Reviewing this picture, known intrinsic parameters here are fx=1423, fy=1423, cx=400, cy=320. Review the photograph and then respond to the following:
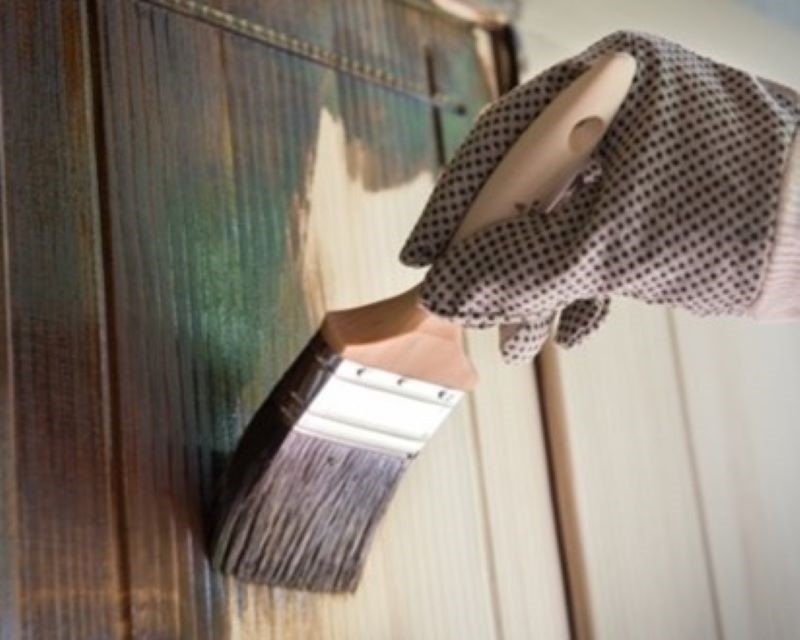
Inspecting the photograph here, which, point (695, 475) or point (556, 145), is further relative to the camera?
point (695, 475)

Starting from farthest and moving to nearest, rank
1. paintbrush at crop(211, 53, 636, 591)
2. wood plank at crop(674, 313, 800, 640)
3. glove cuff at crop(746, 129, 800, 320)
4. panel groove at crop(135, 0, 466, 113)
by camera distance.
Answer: wood plank at crop(674, 313, 800, 640) < panel groove at crop(135, 0, 466, 113) < paintbrush at crop(211, 53, 636, 591) < glove cuff at crop(746, 129, 800, 320)

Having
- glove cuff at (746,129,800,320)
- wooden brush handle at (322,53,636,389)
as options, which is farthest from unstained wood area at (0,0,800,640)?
glove cuff at (746,129,800,320)

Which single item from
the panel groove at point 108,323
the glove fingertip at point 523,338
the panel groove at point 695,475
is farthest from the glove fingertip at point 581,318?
the panel groove at point 695,475

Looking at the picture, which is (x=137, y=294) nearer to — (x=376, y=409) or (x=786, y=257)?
(x=376, y=409)

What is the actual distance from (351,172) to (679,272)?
14.2 inches

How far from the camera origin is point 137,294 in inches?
31.8

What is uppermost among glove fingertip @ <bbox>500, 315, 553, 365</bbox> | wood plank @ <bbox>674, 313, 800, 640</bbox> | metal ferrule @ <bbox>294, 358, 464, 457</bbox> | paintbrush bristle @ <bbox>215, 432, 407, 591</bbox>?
glove fingertip @ <bbox>500, 315, 553, 365</bbox>

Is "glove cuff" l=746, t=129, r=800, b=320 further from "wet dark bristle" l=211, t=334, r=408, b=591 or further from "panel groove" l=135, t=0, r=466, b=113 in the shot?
"panel groove" l=135, t=0, r=466, b=113

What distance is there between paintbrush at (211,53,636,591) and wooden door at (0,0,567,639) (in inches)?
1.3

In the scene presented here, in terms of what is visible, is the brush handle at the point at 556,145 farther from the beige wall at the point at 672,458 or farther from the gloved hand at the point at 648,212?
the beige wall at the point at 672,458

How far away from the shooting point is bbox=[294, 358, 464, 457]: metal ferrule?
0.76 m

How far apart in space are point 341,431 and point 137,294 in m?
0.14

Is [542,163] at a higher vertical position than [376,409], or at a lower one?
higher

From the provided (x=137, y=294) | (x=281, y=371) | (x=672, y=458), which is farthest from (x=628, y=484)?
(x=137, y=294)
